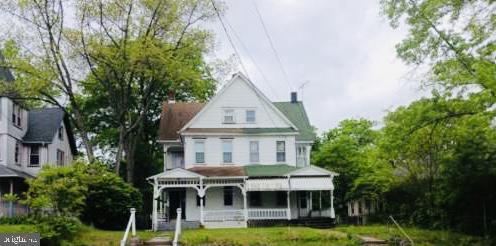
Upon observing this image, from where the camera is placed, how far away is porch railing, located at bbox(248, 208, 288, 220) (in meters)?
32.4

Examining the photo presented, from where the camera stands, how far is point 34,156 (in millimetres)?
38500

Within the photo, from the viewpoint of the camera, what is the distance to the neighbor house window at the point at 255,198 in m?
34.7

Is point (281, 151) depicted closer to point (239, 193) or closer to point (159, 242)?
point (239, 193)

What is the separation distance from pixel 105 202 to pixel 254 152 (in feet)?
30.3

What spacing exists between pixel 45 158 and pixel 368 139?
90.5 feet

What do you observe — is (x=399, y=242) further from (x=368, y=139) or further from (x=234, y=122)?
(x=368, y=139)

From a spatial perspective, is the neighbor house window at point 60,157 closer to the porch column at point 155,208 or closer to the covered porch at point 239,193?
the covered porch at point 239,193

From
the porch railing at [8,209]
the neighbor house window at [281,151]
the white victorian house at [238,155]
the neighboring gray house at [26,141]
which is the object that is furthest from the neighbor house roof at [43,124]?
the neighbor house window at [281,151]

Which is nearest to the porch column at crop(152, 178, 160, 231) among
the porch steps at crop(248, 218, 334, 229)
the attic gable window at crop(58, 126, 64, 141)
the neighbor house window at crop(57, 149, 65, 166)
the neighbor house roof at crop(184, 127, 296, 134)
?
the neighbor house roof at crop(184, 127, 296, 134)

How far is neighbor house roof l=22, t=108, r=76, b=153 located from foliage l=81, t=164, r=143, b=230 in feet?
30.9

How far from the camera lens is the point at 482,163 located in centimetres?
2445

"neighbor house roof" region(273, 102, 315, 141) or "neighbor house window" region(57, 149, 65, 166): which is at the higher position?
"neighbor house roof" region(273, 102, 315, 141)

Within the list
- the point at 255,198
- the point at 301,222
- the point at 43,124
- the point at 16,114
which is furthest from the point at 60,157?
the point at 301,222

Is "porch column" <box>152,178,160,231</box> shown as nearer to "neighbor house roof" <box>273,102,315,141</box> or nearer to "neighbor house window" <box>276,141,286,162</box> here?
"neighbor house window" <box>276,141,286,162</box>
